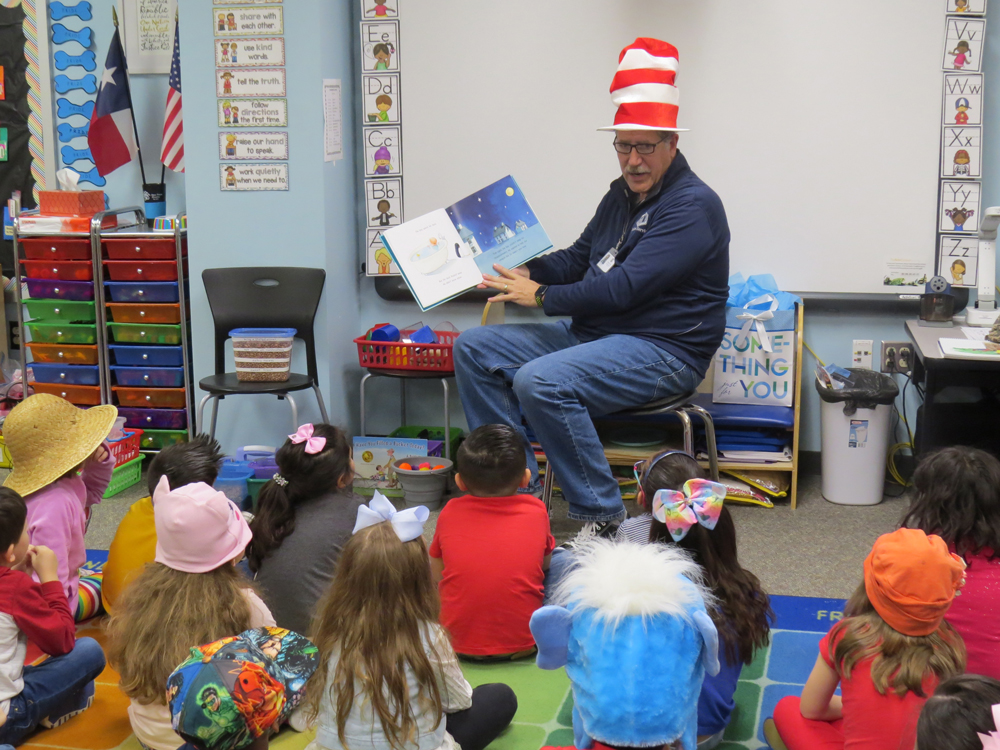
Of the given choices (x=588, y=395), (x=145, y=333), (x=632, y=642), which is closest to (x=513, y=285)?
(x=588, y=395)

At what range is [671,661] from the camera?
1546mm

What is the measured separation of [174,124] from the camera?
13.6ft

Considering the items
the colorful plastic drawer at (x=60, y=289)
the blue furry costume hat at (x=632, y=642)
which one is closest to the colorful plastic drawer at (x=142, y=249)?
the colorful plastic drawer at (x=60, y=289)

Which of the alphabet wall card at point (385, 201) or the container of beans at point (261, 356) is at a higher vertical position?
the alphabet wall card at point (385, 201)

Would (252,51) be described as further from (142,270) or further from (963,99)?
(963,99)

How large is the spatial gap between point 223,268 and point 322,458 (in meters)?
1.72

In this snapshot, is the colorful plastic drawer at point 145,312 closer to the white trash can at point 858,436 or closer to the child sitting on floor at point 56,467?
the child sitting on floor at point 56,467

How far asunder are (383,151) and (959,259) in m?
2.12

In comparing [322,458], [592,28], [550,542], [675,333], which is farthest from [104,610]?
[592,28]

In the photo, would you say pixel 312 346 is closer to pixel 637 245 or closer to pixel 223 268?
pixel 223 268

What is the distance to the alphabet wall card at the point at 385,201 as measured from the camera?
3975 mm

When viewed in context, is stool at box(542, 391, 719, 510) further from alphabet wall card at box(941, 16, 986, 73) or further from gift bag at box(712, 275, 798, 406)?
alphabet wall card at box(941, 16, 986, 73)

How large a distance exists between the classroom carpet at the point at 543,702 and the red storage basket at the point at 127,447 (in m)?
1.19

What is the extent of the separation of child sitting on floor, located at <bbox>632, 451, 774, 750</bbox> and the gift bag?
5.47 feet
